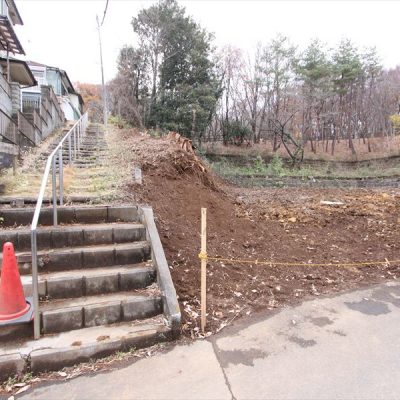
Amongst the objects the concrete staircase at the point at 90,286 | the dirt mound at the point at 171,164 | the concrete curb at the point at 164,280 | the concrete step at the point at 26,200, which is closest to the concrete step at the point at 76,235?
the concrete staircase at the point at 90,286

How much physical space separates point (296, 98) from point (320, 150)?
8.14 m

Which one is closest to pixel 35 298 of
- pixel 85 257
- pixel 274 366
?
pixel 85 257

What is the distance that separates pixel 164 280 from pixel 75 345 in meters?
0.94

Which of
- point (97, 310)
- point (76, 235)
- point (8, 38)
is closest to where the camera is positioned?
point (97, 310)


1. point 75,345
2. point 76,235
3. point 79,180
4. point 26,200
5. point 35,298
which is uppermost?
point 79,180

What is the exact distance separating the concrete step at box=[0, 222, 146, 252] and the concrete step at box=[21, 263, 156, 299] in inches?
16.1

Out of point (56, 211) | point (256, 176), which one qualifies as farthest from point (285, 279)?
point (256, 176)

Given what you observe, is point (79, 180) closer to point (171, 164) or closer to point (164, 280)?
point (171, 164)

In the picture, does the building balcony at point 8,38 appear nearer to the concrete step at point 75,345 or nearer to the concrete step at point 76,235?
the concrete step at point 76,235

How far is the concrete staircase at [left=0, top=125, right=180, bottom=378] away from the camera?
2414 millimetres

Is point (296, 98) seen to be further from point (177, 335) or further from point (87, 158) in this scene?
point (177, 335)

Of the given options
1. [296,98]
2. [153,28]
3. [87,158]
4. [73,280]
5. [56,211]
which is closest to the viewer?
[73,280]

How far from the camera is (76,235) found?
3.45 m

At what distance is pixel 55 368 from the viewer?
2314 mm
